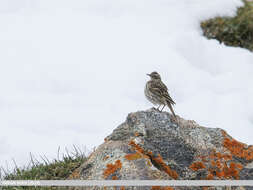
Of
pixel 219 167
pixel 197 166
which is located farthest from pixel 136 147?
pixel 219 167

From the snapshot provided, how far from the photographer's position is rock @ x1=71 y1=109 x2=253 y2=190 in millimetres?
4922

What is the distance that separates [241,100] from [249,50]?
140 inches

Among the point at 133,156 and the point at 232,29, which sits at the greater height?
the point at 232,29

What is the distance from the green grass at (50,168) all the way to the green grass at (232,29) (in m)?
7.75

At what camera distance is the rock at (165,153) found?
492 centimetres

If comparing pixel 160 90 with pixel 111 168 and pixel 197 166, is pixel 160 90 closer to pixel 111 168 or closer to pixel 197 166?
pixel 197 166

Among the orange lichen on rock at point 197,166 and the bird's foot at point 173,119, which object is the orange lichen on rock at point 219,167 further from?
the bird's foot at point 173,119

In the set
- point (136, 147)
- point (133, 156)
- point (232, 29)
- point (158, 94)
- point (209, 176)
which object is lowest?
point (209, 176)

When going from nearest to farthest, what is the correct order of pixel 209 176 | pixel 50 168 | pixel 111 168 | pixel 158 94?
pixel 111 168, pixel 209 176, pixel 50 168, pixel 158 94

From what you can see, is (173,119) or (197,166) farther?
(173,119)

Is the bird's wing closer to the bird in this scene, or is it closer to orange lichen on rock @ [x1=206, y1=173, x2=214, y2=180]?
the bird

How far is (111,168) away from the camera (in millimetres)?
4926

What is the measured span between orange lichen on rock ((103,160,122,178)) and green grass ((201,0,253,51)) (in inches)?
342

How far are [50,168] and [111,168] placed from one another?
1467mm
